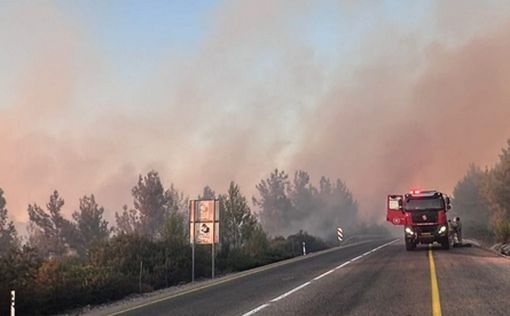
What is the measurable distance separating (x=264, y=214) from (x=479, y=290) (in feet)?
281

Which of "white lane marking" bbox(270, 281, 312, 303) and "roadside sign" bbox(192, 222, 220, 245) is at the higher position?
"roadside sign" bbox(192, 222, 220, 245)

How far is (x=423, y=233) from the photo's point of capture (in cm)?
2631

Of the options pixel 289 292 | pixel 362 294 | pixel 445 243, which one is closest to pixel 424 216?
pixel 445 243

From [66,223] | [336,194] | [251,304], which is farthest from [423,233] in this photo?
[336,194]

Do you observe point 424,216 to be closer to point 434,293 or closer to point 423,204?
point 423,204

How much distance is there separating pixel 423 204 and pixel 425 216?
0.66m

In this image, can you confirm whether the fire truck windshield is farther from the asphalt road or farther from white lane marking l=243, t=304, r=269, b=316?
white lane marking l=243, t=304, r=269, b=316

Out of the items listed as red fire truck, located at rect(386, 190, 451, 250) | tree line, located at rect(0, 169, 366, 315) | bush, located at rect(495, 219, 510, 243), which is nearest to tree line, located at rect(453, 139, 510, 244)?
bush, located at rect(495, 219, 510, 243)

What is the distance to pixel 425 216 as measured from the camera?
2630 centimetres

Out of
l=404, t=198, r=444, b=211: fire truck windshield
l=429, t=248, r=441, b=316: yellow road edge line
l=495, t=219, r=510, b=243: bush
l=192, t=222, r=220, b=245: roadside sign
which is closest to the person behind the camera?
l=429, t=248, r=441, b=316: yellow road edge line

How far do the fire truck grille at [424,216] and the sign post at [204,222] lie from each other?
10.9 meters

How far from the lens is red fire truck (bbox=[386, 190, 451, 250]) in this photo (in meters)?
26.1

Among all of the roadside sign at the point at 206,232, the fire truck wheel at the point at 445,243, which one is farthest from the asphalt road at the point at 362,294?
the fire truck wheel at the point at 445,243

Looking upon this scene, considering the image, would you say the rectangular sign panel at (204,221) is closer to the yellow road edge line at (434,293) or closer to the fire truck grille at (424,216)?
the yellow road edge line at (434,293)
